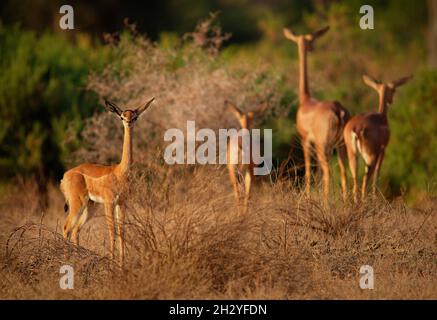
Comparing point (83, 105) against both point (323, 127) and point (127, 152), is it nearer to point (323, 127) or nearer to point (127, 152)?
point (323, 127)

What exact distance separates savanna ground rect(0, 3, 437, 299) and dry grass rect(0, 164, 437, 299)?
2 cm

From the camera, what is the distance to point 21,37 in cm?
1466

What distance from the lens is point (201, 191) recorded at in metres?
7.68

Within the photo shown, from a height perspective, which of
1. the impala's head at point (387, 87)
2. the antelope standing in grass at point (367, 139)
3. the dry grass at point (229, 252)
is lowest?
the dry grass at point (229, 252)

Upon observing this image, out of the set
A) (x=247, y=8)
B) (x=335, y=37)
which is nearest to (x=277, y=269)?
(x=335, y=37)

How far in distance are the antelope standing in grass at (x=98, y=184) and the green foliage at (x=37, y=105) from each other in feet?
13.4

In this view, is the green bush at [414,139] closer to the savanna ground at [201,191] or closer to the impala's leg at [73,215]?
the savanna ground at [201,191]

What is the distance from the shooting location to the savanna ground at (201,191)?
756 cm

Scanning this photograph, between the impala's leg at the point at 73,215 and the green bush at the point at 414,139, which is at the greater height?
the green bush at the point at 414,139

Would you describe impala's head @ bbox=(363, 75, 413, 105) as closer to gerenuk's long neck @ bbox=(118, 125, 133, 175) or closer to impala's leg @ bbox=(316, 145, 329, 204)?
impala's leg @ bbox=(316, 145, 329, 204)

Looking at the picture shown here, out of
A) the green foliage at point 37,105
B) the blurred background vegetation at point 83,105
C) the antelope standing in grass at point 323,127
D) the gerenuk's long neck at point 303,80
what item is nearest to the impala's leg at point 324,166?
the antelope standing in grass at point 323,127

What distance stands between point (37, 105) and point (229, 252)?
6.98 metres

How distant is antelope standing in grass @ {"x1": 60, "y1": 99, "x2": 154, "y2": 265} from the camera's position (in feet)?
28.2
